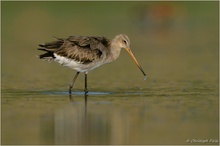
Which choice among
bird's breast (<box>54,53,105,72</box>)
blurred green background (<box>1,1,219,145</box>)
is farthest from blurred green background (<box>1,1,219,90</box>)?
bird's breast (<box>54,53,105,72</box>)

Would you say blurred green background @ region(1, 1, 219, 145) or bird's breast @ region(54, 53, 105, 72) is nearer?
blurred green background @ region(1, 1, 219, 145)

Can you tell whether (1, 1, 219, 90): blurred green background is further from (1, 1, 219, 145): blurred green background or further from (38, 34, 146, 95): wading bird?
(38, 34, 146, 95): wading bird

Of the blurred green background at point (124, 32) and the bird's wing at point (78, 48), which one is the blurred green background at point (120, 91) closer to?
the blurred green background at point (124, 32)

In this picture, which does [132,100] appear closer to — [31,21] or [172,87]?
[172,87]

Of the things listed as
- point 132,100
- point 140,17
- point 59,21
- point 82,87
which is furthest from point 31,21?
point 132,100

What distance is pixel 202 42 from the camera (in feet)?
81.6

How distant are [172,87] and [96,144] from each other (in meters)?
5.29

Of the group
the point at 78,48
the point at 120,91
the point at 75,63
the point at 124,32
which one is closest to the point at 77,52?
the point at 78,48

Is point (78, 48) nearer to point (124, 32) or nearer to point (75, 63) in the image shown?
point (75, 63)

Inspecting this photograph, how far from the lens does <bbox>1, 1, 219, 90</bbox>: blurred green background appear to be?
56.3ft

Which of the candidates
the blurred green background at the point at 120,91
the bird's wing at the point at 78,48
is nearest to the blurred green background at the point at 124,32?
the blurred green background at the point at 120,91

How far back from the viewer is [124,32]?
28031mm

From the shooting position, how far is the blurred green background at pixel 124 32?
17.2 meters

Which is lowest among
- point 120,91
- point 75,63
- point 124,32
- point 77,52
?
point 120,91
